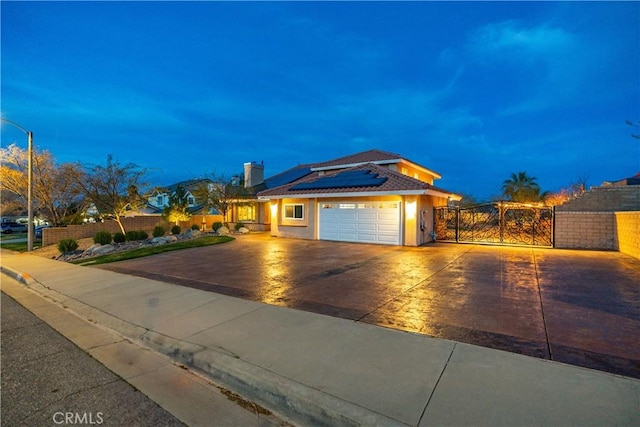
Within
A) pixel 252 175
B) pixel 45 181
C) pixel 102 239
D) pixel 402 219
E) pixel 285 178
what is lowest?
pixel 102 239

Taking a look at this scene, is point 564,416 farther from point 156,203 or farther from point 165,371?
point 156,203

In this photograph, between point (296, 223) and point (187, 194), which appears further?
point (187, 194)

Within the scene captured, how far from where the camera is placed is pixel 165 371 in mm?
4336

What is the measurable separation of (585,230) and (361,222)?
1113 cm

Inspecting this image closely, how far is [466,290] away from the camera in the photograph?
770cm

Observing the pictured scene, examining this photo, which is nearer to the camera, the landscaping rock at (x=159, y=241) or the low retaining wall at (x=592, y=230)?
the low retaining wall at (x=592, y=230)

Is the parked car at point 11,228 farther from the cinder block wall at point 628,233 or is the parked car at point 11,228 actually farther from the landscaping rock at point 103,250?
the cinder block wall at point 628,233

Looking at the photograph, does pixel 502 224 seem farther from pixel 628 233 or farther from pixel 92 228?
pixel 92 228

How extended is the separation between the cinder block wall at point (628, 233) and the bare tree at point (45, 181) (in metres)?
29.5

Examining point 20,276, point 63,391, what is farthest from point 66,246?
point 63,391

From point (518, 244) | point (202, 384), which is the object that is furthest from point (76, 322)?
point (518, 244)

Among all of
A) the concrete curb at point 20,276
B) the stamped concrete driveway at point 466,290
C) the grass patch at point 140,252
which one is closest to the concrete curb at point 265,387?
the stamped concrete driveway at point 466,290

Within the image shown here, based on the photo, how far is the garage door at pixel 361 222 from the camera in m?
17.7

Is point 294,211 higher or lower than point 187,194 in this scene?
lower
